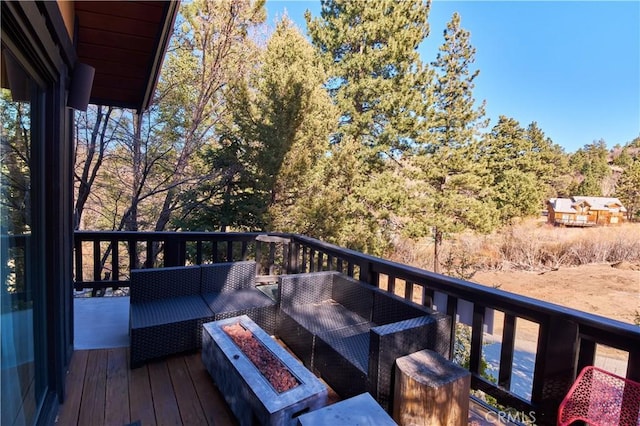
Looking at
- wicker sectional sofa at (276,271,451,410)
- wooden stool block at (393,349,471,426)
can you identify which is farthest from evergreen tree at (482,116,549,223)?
wooden stool block at (393,349,471,426)

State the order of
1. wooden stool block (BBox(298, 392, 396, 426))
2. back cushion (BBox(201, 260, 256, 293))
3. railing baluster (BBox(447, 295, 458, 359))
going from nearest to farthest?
1. wooden stool block (BBox(298, 392, 396, 426))
2. railing baluster (BBox(447, 295, 458, 359))
3. back cushion (BBox(201, 260, 256, 293))

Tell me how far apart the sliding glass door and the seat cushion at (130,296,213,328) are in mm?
721

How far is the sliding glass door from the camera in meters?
1.17

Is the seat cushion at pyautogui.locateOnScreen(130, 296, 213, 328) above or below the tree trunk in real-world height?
above

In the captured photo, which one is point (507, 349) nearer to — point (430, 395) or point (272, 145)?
point (430, 395)

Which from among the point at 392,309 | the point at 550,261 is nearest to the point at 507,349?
the point at 392,309

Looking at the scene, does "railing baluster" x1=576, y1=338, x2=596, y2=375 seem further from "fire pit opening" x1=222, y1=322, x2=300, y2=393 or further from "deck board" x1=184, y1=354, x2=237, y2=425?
"deck board" x1=184, y1=354, x2=237, y2=425

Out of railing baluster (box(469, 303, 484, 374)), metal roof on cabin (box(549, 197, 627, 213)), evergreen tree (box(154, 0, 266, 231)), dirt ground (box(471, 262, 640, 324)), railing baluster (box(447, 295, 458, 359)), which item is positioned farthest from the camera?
metal roof on cabin (box(549, 197, 627, 213))

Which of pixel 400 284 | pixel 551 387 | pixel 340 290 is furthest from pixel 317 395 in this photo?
pixel 400 284

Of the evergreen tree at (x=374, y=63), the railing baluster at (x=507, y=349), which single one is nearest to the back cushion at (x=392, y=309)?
the railing baluster at (x=507, y=349)

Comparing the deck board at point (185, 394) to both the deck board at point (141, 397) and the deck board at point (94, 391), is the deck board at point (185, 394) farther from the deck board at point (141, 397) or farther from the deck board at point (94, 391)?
the deck board at point (94, 391)

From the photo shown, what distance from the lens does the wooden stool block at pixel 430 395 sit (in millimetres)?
1570

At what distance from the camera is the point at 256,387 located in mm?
1663

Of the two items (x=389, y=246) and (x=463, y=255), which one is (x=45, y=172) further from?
(x=463, y=255)
